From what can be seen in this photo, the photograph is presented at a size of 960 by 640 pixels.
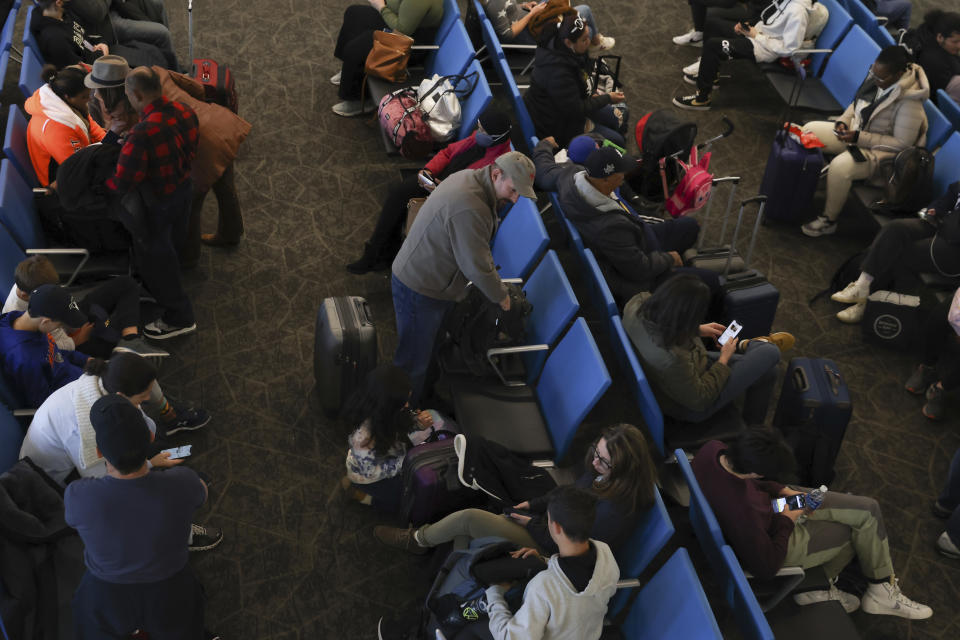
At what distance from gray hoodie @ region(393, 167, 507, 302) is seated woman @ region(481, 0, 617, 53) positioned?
2.96 metres

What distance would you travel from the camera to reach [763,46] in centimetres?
662

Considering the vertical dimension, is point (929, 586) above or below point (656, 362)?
below

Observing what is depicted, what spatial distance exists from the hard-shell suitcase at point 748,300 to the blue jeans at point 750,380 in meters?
0.41

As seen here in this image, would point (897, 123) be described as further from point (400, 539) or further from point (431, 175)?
point (400, 539)

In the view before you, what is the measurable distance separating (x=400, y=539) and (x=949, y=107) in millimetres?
4732

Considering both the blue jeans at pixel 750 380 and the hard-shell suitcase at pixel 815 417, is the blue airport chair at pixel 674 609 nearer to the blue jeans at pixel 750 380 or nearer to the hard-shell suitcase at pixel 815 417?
the blue jeans at pixel 750 380

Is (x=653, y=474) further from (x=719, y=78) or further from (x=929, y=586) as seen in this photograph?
(x=719, y=78)

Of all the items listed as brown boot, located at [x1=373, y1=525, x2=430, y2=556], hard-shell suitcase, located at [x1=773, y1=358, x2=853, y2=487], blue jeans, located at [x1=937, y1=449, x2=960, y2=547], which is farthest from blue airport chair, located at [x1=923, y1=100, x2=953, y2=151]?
brown boot, located at [x1=373, y1=525, x2=430, y2=556]

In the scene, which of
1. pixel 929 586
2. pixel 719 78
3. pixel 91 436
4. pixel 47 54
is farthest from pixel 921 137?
pixel 47 54

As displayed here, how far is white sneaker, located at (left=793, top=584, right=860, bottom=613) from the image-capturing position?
12.0 ft

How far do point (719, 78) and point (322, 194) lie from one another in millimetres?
3671

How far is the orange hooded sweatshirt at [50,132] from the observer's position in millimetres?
4531

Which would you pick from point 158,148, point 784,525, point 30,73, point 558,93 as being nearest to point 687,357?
point 784,525

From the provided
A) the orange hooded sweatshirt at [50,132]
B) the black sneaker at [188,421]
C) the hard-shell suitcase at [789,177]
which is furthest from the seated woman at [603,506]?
the hard-shell suitcase at [789,177]
